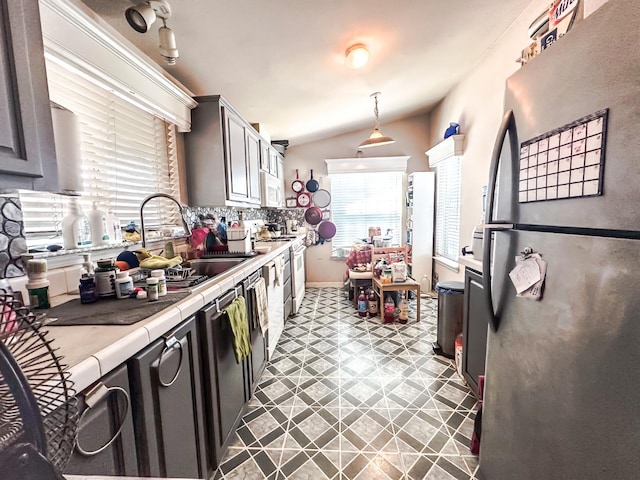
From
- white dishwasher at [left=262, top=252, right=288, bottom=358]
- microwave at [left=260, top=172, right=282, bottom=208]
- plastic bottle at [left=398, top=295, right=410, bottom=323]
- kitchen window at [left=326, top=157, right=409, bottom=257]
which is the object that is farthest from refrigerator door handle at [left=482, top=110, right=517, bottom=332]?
kitchen window at [left=326, top=157, right=409, bottom=257]

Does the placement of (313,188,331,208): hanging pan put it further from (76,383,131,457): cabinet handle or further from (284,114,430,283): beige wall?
(76,383,131,457): cabinet handle

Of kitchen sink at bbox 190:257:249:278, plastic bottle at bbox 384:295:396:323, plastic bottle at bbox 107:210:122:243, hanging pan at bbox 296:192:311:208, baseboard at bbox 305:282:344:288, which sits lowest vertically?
baseboard at bbox 305:282:344:288

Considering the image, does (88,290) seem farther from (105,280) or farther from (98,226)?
(98,226)

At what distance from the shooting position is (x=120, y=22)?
134 centimetres

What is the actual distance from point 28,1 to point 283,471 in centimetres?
200

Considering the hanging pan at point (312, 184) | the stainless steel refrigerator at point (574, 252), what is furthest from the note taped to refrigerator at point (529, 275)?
the hanging pan at point (312, 184)

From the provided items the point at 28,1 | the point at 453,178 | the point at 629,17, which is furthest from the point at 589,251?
the point at 453,178

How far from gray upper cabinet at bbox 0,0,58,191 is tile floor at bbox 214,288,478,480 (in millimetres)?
1497

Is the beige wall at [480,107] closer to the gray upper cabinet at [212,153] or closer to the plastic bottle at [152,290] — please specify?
the gray upper cabinet at [212,153]

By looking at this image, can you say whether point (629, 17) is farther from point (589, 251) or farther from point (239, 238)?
point (239, 238)

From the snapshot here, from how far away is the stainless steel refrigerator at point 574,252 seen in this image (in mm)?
600

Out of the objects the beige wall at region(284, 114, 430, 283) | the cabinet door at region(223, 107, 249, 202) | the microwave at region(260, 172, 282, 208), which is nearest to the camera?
the cabinet door at region(223, 107, 249, 202)

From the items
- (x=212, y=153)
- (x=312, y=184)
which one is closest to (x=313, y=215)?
(x=312, y=184)

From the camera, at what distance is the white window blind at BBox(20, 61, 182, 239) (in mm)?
1188
